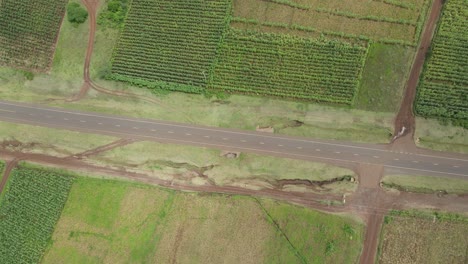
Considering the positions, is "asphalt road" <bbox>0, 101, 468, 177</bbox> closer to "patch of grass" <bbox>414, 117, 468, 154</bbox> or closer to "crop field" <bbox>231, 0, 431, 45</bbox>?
"patch of grass" <bbox>414, 117, 468, 154</bbox>

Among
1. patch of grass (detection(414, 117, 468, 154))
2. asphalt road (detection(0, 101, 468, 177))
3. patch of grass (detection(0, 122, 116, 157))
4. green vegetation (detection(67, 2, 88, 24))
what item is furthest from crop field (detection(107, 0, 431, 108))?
patch of grass (detection(0, 122, 116, 157))

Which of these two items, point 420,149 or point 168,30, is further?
point 168,30

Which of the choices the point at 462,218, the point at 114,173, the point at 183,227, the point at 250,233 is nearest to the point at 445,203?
the point at 462,218

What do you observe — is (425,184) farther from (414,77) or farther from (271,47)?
(271,47)

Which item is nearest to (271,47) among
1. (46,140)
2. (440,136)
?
(440,136)

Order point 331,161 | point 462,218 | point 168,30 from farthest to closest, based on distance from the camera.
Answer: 1. point 168,30
2. point 331,161
3. point 462,218

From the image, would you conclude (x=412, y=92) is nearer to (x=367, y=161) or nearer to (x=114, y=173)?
(x=367, y=161)

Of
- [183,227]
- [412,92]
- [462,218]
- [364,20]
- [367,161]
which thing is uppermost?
[364,20]
